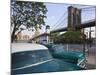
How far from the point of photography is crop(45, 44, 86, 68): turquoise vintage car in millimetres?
3111

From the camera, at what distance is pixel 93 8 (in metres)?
3.31

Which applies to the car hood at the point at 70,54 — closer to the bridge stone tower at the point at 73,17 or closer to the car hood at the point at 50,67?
the car hood at the point at 50,67

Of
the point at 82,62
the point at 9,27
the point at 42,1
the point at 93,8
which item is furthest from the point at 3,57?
the point at 93,8

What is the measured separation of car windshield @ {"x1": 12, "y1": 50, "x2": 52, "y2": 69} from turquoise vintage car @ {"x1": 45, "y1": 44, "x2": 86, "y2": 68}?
96mm

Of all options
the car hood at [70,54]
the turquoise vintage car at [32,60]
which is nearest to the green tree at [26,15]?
the turquoise vintage car at [32,60]

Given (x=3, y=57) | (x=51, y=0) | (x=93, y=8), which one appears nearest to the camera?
(x=3, y=57)

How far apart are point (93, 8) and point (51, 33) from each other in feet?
2.55

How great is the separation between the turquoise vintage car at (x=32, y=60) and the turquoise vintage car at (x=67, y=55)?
0.20 feet

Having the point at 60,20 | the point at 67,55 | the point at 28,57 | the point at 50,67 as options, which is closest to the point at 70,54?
the point at 67,55

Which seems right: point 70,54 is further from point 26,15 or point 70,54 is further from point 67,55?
point 26,15

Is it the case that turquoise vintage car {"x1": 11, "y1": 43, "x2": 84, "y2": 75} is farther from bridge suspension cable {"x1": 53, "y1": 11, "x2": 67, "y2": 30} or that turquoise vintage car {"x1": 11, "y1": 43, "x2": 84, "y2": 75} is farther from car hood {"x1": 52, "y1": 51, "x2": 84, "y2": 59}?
bridge suspension cable {"x1": 53, "y1": 11, "x2": 67, "y2": 30}

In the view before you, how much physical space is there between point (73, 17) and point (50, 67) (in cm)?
81

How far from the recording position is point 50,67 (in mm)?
3094

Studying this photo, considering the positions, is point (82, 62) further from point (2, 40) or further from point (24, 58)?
point (2, 40)
